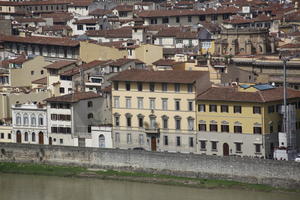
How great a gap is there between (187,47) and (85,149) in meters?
20.1

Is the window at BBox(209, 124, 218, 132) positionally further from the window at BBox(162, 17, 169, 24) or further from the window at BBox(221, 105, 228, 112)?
the window at BBox(162, 17, 169, 24)

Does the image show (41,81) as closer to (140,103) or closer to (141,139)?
(140,103)

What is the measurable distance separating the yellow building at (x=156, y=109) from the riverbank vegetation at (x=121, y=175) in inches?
100

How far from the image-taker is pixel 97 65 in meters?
69.2

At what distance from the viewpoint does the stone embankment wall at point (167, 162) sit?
54.9m

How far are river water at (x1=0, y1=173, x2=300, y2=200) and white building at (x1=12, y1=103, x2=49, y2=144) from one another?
3792 mm

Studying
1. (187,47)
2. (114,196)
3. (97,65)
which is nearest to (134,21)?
(187,47)

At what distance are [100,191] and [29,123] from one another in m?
8.88

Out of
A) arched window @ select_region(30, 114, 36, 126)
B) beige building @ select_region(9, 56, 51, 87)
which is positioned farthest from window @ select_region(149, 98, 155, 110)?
beige building @ select_region(9, 56, 51, 87)

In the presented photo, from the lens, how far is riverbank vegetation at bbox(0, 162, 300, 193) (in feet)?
183

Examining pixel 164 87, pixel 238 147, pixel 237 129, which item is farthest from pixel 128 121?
pixel 238 147

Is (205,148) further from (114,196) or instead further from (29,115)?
(29,115)

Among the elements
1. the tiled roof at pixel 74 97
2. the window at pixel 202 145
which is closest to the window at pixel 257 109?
the window at pixel 202 145

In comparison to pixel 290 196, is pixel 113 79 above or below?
above
